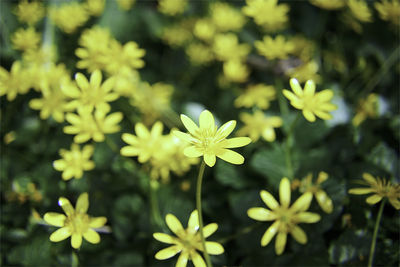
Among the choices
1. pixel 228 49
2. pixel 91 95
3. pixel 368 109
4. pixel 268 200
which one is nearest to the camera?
pixel 268 200

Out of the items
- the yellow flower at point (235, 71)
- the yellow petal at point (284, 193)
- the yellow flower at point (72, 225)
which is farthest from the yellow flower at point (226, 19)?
the yellow flower at point (72, 225)

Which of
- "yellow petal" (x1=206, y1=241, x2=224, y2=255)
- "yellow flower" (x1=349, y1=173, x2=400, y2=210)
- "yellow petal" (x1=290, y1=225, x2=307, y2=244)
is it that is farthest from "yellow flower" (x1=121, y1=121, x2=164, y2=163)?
"yellow flower" (x1=349, y1=173, x2=400, y2=210)

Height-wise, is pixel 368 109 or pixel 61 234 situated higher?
pixel 368 109

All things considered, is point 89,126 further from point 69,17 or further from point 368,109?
point 368,109

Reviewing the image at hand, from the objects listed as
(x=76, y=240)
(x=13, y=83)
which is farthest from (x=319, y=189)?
(x=13, y=83)

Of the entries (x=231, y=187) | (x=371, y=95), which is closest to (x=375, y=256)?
(x=231, y=187)

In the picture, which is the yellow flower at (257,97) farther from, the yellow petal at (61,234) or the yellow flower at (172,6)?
the yellow petal at (61,234)

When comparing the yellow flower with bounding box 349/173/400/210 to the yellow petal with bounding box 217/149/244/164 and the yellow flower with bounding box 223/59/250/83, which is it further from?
the yellow flower with bounding box 223/59/250/83
